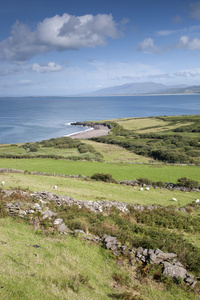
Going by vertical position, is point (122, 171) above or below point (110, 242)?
below

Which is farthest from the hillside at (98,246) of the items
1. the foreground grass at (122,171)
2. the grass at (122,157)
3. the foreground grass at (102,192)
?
the grass at (122,157)

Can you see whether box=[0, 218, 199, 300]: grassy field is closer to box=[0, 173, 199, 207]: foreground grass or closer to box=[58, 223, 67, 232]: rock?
box=[58, 223, 67, 232]: rock

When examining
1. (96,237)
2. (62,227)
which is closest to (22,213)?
(62,227)

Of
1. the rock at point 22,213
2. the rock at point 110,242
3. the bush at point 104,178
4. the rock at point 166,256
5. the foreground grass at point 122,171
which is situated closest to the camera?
the rock at point 166,256

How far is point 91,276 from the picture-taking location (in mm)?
8578

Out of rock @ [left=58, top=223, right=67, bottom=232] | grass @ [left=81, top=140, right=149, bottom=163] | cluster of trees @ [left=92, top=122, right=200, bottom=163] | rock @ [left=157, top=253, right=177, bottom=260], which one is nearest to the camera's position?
rock @ [left=157, top=253, right=177, bottom=260]

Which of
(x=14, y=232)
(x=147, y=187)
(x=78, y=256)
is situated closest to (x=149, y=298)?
(x=78, y=256)

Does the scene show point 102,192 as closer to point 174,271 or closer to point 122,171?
point 122,171

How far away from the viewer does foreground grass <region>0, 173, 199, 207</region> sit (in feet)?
64.8

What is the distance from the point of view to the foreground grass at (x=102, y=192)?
19.8 meters

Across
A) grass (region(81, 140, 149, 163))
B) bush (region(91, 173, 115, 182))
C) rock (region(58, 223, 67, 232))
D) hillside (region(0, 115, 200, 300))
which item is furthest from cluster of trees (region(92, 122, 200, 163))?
rock (region(58, 223, 67, 232))

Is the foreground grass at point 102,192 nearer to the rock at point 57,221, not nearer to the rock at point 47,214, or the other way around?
the rock at point 47,214

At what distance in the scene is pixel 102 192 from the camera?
21578 millimetres

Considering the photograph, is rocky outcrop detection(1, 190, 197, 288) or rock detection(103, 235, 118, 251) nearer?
rocky outcrop detection(1, 190, 197, 288)
